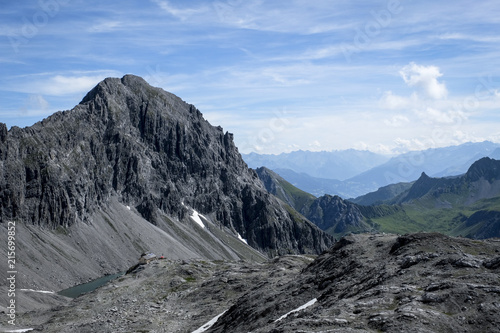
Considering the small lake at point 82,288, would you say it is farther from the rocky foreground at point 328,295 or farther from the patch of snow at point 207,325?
the patch of snow at point 207,325

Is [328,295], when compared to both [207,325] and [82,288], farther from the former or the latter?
[82,288]

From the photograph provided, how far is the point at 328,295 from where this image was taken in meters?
54.2

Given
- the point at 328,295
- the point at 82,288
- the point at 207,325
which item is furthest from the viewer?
the point at 82,288

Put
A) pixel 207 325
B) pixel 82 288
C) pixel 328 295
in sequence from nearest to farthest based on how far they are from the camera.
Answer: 1. pixel 328 295
2. pixel 207 325
3. pixel 82 288

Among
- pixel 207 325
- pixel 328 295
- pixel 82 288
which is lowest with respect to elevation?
pixel 82 288

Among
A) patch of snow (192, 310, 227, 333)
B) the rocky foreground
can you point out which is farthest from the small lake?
patch of snow (192, 310, 227, 333)

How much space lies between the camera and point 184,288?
9300cm

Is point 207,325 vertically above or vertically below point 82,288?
above

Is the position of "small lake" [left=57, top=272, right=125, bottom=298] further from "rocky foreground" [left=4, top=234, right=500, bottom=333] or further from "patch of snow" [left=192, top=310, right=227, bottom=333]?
"patch of snow" [left=192, top=310, right=227, bottom=333]

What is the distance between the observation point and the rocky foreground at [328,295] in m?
38.3

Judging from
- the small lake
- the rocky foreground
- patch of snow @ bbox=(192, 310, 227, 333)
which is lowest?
the small lake

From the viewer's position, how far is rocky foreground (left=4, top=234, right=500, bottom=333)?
38.3 m

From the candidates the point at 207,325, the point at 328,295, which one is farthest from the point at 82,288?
the point at 328,295

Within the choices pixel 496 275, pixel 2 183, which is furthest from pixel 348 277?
pixel 2 183
